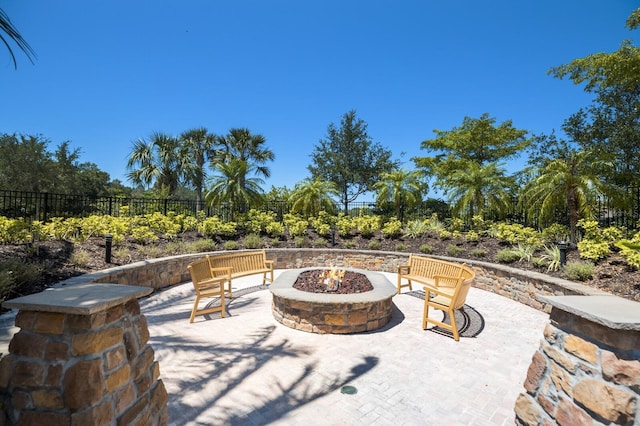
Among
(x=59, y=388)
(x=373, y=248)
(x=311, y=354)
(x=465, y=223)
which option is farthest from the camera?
(x=465, y=223)

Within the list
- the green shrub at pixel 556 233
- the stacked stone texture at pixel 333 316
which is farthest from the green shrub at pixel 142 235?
the green shrub at pixel 556 233

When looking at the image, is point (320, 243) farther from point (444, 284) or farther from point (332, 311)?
point (332, 311)

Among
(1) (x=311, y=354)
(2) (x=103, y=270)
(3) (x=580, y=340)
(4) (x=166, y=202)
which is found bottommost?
(1) (x=311, y=354)

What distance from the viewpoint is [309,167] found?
24641 millimetres

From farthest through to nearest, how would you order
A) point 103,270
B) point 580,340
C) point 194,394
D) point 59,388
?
point 103,270 < point 194,394 < point 580,340 < point 59,388

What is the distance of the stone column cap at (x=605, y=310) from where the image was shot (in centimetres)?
183

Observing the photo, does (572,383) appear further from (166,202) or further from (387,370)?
(166,202)

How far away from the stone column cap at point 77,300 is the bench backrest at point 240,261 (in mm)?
4496

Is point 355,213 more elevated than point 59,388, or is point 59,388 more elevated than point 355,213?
point 355,213

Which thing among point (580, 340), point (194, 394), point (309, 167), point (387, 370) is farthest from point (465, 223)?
point (309, 167)

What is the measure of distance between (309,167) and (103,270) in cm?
1979

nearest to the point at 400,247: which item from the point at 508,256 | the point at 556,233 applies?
the point at 508,256

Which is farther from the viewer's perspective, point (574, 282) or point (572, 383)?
point (574, 282)

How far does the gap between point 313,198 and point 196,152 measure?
11.3 metres
